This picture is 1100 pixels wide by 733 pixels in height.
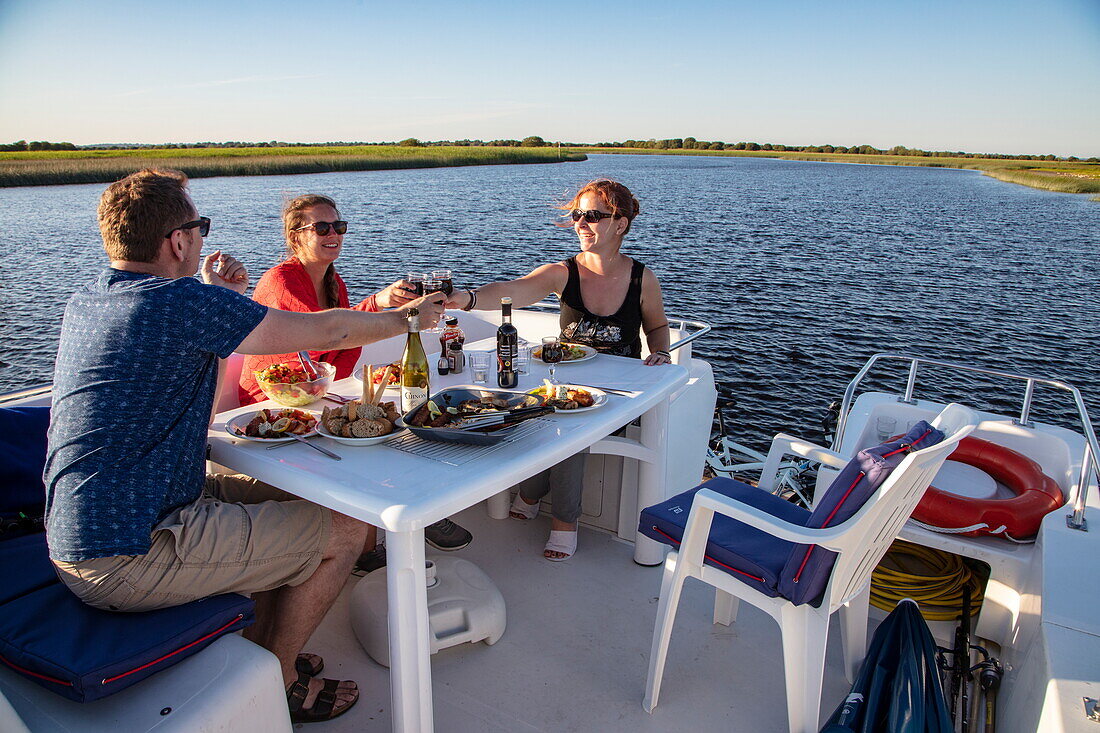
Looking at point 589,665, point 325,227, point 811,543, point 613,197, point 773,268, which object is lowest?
point 773,268

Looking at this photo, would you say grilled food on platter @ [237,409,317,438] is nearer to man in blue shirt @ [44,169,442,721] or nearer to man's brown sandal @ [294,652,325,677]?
man in blue shirt @ [44,169,442,721]

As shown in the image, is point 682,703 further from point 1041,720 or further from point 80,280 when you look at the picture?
point 80,280

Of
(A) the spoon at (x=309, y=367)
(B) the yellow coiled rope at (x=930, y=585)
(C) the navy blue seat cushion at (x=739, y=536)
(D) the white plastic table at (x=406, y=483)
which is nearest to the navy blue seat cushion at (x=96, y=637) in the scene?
(D) the white plastic table at (x=406, y=483)

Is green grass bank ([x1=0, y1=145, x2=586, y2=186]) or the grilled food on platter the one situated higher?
the grilled food on platter

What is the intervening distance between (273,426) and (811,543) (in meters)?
1.35

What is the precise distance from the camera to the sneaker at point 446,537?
2.78 m

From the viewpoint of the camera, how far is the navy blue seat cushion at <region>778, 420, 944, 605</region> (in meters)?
1.61

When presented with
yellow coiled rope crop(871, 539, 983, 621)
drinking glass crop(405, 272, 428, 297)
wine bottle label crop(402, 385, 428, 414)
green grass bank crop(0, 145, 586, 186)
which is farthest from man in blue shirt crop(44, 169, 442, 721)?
green grass bank crop(0, 145, 586, 186)

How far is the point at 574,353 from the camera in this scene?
8.68 feet

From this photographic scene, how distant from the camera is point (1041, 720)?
143 cm

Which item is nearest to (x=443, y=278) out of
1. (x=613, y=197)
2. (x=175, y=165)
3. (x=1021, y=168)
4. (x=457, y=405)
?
(x=457, y=405)

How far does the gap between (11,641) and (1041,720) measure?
2083 millimetres

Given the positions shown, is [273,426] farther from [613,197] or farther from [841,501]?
[613,197]

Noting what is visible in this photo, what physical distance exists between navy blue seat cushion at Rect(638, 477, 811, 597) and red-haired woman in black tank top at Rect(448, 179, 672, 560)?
36.6 inches
